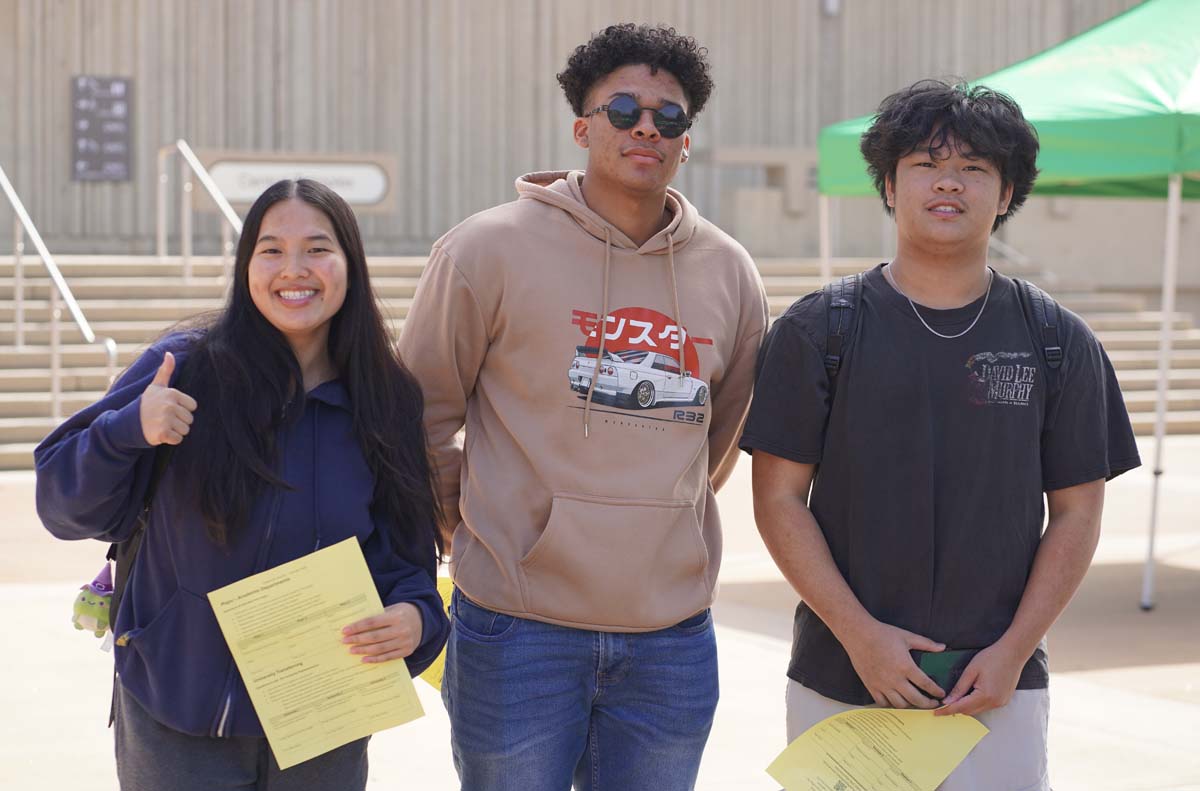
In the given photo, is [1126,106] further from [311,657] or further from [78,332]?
[78,332]

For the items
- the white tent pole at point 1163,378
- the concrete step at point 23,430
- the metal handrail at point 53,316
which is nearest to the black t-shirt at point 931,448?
the white tent pole at point 1163,378

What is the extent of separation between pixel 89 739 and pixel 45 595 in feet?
7.32

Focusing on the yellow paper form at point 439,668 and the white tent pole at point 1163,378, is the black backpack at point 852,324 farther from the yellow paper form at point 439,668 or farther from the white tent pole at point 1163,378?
the white tent pole at point 1163,378

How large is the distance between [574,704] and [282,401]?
79 cm

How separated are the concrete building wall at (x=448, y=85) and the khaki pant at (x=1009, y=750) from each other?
14.0 metres

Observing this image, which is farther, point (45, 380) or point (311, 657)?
point (45, 380)

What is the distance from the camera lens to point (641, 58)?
304cm

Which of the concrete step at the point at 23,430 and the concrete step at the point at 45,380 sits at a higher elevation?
the concrete step at the point at 45,380

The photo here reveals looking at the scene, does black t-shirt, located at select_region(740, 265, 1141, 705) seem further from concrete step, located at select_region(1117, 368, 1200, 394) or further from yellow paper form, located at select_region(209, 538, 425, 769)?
concrete step, located at select_region(1117, 368, 1200, 394)

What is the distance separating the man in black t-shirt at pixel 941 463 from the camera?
2.78m

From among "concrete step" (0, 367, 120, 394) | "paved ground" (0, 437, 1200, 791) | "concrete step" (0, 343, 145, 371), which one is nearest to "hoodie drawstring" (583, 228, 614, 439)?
"paved ground" (0, 437, 1200, 791)

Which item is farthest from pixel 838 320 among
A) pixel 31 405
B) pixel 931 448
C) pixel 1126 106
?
pixel 31 405

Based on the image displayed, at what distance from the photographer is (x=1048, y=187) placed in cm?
865

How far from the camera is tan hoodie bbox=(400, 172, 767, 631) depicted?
287cm
